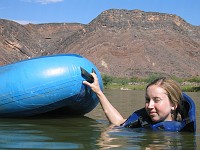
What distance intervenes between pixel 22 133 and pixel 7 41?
106922 millimetres

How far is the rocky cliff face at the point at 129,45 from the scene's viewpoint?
101688mm

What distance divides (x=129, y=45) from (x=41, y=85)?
97946mm

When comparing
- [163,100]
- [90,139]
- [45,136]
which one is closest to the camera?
[163,100]

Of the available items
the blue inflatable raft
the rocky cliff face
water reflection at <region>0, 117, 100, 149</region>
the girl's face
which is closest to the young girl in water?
the girl's face

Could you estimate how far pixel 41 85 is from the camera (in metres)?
7.90

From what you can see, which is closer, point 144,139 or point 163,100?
point 163,100

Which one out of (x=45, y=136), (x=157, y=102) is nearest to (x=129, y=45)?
(x=45, y=136)

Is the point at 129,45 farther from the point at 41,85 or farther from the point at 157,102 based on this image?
the point at 157,102

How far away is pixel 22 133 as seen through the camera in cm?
595

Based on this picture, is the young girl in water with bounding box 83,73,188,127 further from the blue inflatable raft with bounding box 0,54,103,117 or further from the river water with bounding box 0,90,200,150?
the blue inflatable raft with bounding box 0,54,103,117

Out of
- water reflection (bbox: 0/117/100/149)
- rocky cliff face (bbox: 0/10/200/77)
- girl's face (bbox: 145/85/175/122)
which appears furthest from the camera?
rocky cliff face (bbox: 0/10/200/77)

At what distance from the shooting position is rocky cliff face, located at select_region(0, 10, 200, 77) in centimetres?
10169

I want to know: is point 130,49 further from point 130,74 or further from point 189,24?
point 189,24

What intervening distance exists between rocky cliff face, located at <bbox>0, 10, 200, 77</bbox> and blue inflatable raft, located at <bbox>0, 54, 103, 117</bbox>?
3519 inches
